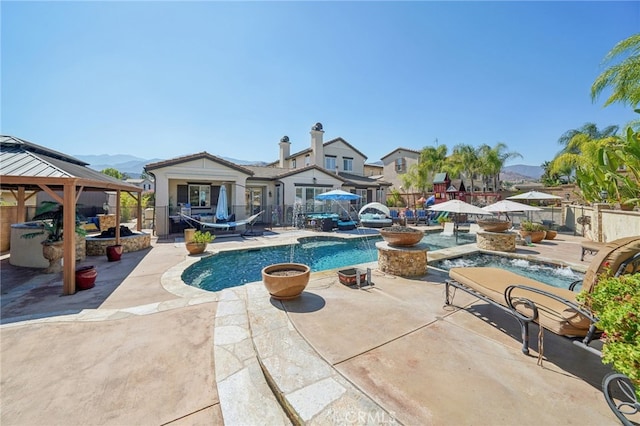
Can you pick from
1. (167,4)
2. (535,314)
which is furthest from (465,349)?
(167,4)

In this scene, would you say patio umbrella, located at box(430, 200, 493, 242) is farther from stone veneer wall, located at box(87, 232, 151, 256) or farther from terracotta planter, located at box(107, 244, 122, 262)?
stone veneer wall, located at box(87, 232, 151, 256)

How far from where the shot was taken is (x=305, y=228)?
51.1 ft

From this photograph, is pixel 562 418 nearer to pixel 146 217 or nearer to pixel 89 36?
pixel 89 36

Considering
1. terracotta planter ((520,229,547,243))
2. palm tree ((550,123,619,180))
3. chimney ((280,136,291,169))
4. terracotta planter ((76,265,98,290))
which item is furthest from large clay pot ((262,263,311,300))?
palm tree ((550,123,619,180))

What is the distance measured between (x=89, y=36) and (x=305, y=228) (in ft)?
39.2

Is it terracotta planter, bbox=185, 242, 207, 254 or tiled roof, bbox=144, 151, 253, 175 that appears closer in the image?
terracotta planter, bbox=185, 242, 207, 254

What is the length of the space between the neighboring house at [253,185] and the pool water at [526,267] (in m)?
11.1

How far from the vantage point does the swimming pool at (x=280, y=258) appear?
6.98 meters

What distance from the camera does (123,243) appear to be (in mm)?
9102

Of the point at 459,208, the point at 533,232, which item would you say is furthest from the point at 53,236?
the point at 533,232

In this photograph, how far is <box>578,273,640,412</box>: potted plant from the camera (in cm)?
165

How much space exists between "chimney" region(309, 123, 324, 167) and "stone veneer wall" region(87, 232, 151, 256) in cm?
1495

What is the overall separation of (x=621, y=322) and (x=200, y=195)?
18.4 meters

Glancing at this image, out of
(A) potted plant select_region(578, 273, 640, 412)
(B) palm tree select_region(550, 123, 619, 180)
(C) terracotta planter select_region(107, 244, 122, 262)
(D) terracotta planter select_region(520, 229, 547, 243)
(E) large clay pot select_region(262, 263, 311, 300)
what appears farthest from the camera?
(B) palm tree select_region(550, 123, 619, 180)
